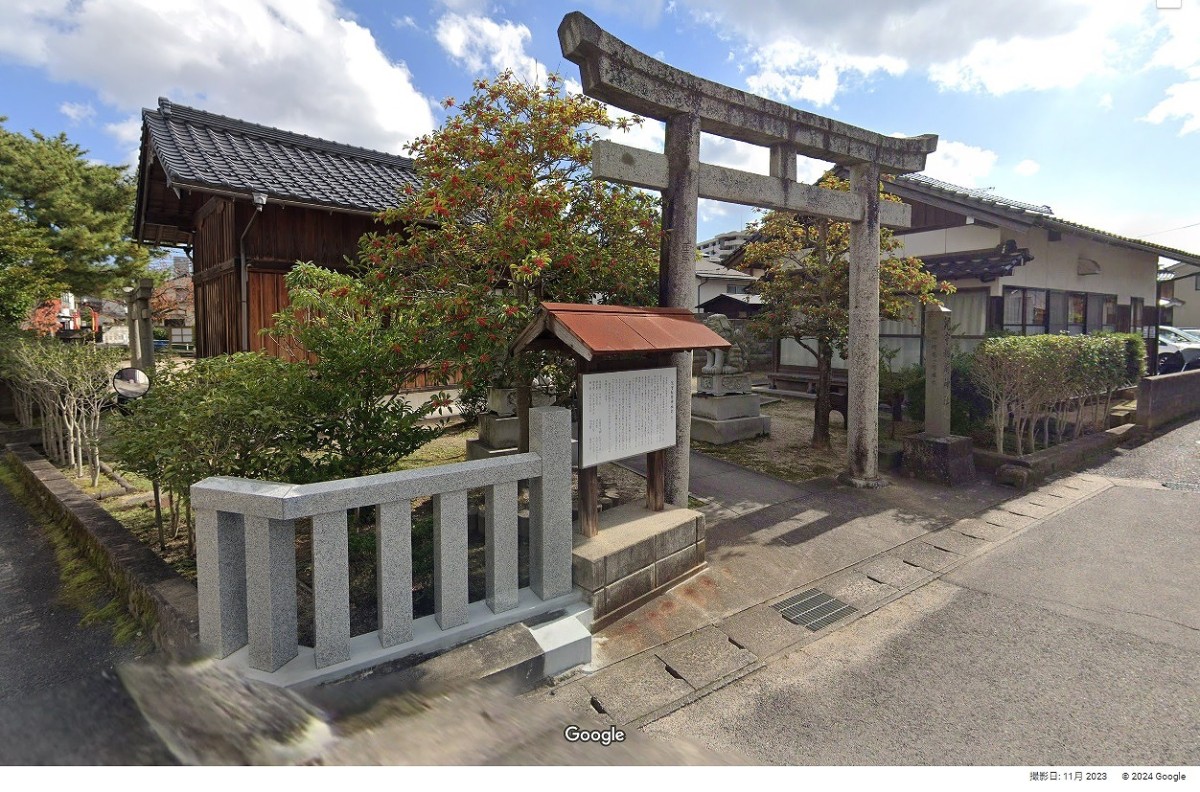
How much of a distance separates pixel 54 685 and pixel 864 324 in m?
8.59

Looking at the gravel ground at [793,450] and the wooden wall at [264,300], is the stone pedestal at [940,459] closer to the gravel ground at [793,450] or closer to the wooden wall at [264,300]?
the gravel ground at [793,450]

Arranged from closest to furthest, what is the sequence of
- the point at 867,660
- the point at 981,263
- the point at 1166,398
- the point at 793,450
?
1. the point at 867,660
2. the point at 793,450
3. the point at 981,263
4. the point at 1166,398

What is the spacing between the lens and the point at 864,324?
783 centimetres

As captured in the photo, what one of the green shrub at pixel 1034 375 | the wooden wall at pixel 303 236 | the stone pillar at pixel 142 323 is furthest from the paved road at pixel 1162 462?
the stone pillar at pixel 142 323

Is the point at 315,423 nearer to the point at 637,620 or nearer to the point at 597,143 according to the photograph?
the point at 637,620

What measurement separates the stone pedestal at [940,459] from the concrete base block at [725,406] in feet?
9.53

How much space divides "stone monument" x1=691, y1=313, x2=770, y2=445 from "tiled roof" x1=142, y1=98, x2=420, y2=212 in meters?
6.11

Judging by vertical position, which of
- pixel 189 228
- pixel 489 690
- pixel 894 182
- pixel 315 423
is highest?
pixel 894 182

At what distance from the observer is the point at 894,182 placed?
14.0 meters

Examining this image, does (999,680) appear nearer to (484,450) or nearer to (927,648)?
(927,648)

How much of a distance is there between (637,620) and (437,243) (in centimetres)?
373

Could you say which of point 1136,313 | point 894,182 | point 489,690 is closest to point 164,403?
point 489,690

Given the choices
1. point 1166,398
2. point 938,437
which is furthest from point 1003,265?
point 938,437

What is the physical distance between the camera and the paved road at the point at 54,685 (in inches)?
104
